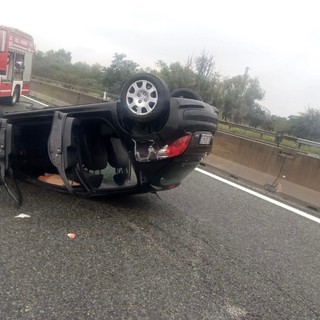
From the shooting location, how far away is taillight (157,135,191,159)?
12.9 feet

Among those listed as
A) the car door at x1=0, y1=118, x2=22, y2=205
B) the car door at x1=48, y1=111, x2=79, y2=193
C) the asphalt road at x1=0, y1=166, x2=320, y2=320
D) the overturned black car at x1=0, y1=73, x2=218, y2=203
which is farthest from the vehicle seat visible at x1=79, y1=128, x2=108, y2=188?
the car door at x1=0, y1=118, x2=22, y2=205

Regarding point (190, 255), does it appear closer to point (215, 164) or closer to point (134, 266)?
point (134, 266)

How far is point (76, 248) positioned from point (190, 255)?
102cm

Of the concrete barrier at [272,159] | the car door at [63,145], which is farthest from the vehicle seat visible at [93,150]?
the concrete barrier at [272,159]

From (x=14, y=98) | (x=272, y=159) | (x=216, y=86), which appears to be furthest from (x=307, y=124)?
(x=272, y=159)

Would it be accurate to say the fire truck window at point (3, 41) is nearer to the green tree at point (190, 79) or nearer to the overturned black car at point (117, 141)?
the overturned black car at point (117, 141)

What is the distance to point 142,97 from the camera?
3955 mm

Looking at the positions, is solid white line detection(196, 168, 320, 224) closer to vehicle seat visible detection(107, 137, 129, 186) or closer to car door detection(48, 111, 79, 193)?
vehicle seat visible detection(107, 137, 129, 186)

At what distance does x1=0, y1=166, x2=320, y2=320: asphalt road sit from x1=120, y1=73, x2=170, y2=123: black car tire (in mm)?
1166

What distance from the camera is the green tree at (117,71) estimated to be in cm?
4278

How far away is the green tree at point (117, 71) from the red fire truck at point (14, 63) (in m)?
26.1

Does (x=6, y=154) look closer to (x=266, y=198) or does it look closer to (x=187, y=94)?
(x=187, y=94)

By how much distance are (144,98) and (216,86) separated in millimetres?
43784

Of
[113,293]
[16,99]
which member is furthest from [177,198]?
[16,99]
